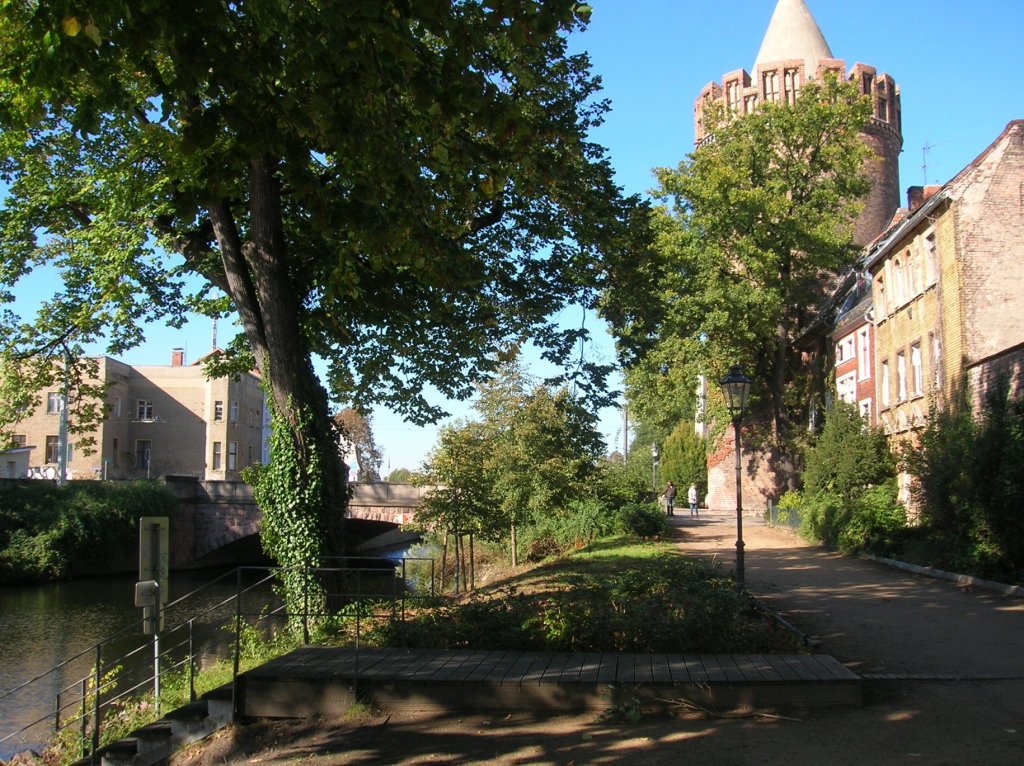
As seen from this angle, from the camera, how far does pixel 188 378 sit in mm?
69938

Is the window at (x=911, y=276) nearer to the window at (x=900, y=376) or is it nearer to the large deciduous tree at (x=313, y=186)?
the window at (x=900, y=376)

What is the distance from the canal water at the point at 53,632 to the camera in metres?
15.5

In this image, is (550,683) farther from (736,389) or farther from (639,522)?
(639,522)

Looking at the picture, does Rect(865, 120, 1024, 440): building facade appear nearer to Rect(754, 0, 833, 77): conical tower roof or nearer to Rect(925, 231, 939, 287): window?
Rect(925, 231, 939, 287): window

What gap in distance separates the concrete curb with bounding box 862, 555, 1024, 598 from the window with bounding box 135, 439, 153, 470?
6005 cm

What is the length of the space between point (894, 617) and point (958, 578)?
482 cm

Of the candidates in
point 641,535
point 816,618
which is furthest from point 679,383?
point 816,618

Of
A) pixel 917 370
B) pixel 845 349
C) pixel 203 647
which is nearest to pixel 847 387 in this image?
pixel 845 349

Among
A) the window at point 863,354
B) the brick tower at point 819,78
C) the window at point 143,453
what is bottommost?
the window at point 143,453

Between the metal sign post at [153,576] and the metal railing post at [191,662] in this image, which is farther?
the metal sign post at [153,576]

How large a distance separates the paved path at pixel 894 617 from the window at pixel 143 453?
5752 centimetres

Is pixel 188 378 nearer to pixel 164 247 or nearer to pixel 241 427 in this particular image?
pixel 241 427

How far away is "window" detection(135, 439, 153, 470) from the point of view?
6969 centimetres

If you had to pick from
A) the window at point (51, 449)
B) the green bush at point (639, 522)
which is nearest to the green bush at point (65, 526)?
the green bush at point (639, 522)
